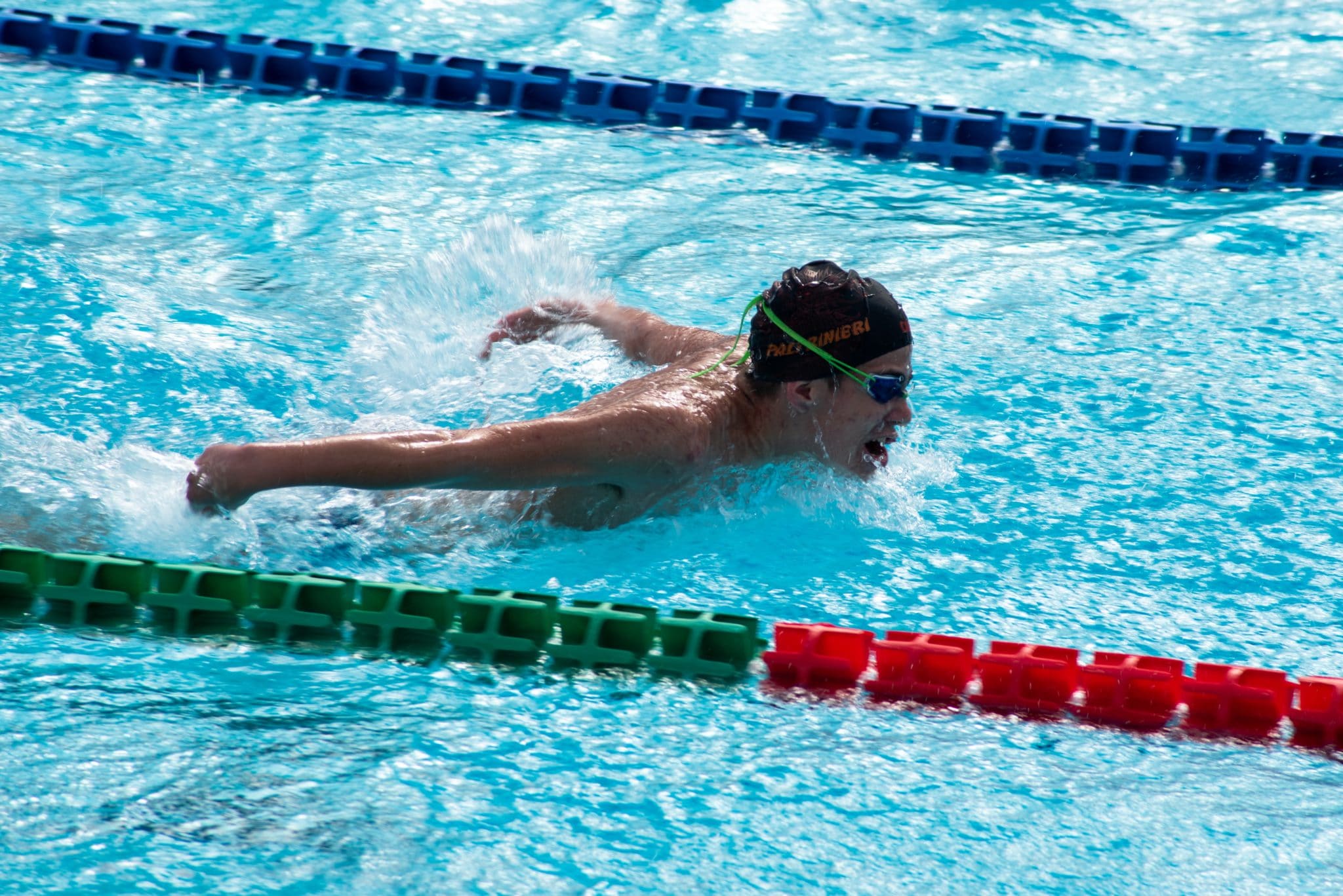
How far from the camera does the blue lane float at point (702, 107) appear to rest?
6.09 metres

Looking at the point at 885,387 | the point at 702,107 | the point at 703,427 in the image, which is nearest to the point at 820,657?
the point at 703,427

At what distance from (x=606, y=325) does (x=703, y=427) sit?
38.3 inches

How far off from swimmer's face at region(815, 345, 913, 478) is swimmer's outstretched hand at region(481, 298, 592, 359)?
0.99m

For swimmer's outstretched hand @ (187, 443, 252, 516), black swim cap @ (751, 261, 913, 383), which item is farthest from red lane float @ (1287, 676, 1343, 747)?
swimmer's outstretched hand @ (187, 443, 252, 516)

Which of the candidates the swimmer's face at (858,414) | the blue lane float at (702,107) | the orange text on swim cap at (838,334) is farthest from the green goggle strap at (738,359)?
the blue lane float at (702,107)

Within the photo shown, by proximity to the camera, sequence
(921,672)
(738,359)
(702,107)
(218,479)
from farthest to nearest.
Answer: (702,107) → (738,359) → (921,672) → (218,479)

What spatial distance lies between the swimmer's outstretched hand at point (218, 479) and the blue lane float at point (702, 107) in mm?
4209

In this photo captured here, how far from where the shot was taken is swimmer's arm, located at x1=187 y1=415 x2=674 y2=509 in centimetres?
256

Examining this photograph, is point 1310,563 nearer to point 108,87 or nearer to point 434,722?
point 434,722

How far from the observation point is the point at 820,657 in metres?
2.83

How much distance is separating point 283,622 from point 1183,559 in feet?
7.26

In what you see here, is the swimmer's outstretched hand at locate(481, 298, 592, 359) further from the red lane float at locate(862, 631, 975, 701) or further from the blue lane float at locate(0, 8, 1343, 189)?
the blue lane float at locate(0, 8, 1343, 189)

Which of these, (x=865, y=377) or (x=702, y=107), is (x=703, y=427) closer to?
(x=865, y=377)

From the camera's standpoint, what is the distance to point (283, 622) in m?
2.89
